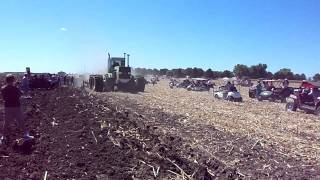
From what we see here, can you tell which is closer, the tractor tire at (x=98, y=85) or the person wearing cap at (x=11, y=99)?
the person wearing cap at (x=11, y=99)

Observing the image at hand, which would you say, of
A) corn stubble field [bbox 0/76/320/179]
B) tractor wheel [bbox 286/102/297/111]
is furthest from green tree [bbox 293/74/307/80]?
corn stubble field [bbox 0/76/320/179]

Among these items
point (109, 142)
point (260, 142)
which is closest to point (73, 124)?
point (109, 142)

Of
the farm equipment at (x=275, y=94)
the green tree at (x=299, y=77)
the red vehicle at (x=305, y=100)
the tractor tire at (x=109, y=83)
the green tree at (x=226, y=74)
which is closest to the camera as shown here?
the red vehicle at (x=305, y=100)

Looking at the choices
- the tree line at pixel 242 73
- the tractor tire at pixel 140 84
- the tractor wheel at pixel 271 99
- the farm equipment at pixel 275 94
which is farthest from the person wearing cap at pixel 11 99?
the tree line at pixel 242 73

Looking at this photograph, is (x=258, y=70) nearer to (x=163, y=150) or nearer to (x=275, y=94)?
(x=275, y=94)

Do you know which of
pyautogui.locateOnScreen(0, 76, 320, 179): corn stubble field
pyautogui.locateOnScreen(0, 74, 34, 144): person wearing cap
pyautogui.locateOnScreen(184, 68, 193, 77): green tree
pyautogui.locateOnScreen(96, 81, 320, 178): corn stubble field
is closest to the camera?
pyautogui.locateOnScreen(0, 76, 320, 179): corn stubble field

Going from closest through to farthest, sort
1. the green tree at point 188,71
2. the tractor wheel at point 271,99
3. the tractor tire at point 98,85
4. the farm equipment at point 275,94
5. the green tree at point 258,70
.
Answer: the farm equipment at point 275,94 → the tractor wheel at point 271,99 → the tractor tire at point 98,85 → the green tree at point 258,70 → the green tree at point 188,71

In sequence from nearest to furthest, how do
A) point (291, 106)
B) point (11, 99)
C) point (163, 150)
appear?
1. point (163, 150)
2. point (11, 99)
3. point (291, 106)

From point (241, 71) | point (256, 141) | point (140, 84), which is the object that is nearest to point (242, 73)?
point (241, 71)

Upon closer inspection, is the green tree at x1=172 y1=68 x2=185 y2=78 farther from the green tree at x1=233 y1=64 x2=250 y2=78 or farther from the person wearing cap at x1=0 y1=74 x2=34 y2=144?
the person wearing cap at x1=0 y1=74 x2=34 y2=144

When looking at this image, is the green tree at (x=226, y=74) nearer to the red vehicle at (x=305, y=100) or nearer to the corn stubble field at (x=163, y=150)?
the red vehicle at (x=305, y=100)

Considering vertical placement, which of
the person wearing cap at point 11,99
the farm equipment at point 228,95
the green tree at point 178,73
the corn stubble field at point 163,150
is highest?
the person wearing cap at point 11,99

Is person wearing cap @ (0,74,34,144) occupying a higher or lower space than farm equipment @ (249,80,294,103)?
higher

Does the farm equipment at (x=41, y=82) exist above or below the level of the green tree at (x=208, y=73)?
above
